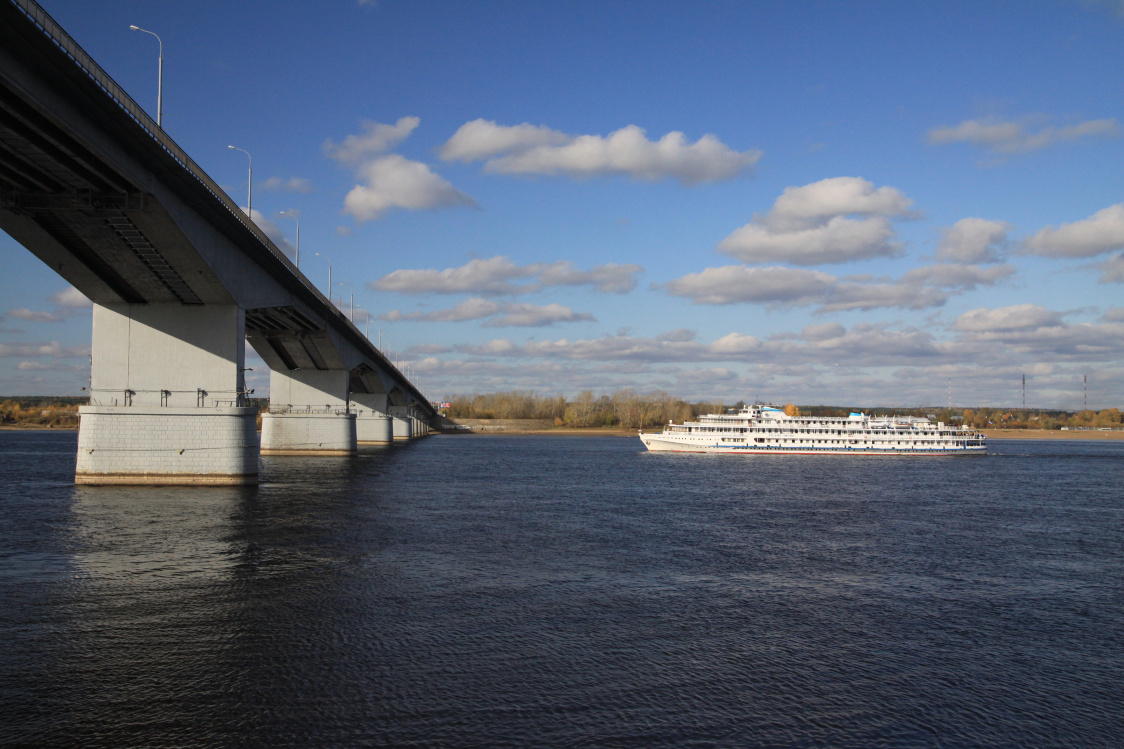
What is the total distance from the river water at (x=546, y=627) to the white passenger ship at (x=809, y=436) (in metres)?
50.4

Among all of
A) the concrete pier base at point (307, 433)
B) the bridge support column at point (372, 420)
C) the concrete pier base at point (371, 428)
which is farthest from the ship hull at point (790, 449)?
the bridge support column at point (372, 420)

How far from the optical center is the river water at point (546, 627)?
489 inches

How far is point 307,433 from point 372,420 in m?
30.6

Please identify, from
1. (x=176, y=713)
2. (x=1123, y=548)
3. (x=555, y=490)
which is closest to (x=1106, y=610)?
(x=1123, y=548)

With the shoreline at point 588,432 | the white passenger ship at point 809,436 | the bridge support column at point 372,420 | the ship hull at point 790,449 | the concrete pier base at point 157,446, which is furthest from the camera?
the shoreline at point 588,432

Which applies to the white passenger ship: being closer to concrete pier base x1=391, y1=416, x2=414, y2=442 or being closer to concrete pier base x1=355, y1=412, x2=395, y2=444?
concrete pier base x1=355, y1=412, x2=395, y2=444

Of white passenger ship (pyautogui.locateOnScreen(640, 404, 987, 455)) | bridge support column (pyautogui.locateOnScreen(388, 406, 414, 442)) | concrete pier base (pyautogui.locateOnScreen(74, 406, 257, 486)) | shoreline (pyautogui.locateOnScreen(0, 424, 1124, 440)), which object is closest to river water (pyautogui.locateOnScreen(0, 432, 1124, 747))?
concrete pier base (pyautogui.locateOnScreen(74, 406, 257, 486))

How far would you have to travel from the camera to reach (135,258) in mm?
37500

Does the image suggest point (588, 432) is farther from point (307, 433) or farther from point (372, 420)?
point (307, 433)

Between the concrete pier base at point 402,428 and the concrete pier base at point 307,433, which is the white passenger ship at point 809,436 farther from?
the concrete pier base at point 402,428

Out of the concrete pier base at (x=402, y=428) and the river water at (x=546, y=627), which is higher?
the concrete pier base at (x=402, y=428)

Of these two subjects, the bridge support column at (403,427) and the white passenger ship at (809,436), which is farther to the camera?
the bridge support column at (403,427)

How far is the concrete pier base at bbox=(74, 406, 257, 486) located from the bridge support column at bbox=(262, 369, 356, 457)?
1393 inches

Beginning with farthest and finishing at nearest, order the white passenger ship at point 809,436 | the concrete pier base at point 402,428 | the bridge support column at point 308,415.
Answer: the concrete pier base at point 402,428 < the white passenger ship at point 809,436 < the bridge support column at point 308,415
